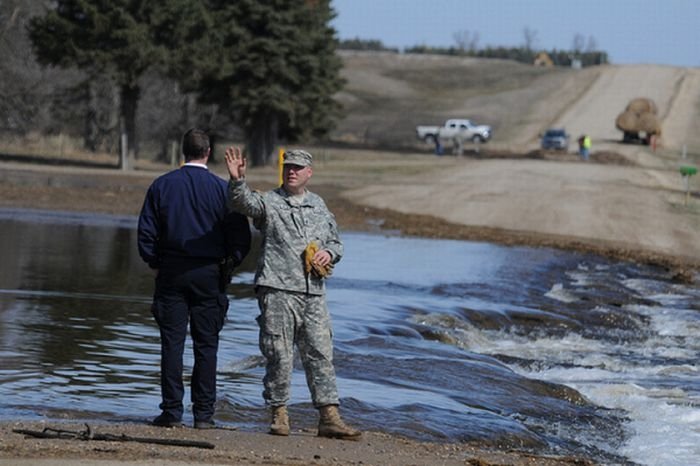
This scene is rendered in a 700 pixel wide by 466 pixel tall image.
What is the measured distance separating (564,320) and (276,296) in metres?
10.8

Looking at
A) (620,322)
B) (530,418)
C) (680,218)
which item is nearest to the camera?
(530,418)

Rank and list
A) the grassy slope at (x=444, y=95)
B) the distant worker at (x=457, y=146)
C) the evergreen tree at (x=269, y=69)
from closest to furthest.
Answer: the evergreen tree at (x=269, y=69), the distant worker at (x=457, y=146), the grassy slope at (x=444, y=95)

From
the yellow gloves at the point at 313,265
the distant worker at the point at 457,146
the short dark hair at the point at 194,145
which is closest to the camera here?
→ the yellow gloves at the point at 313,265

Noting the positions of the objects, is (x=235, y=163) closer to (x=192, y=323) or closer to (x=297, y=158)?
(x=297, y=158)

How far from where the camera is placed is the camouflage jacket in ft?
31.0

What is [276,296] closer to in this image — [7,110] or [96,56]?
[96,56]

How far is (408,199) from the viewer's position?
40.8m

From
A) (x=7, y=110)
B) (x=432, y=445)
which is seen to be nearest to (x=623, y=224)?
(x=432, y=445)

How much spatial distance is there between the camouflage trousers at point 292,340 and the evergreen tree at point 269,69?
46433 millimetres

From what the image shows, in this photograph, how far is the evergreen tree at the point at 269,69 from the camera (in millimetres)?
57688

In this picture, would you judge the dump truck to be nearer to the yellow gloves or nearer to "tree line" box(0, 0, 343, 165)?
"tree line" box(0, 0, 343, 165)

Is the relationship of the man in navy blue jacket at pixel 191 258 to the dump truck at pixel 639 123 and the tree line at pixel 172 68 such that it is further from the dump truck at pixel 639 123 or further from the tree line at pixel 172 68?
the dump truck at pixel 639 123

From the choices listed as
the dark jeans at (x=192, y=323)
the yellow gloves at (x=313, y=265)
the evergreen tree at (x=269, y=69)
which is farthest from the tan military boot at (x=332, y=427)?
the evergreen tree at (x=269, y=69)

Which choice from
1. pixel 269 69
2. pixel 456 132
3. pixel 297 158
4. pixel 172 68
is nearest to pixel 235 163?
pixel 297 158
